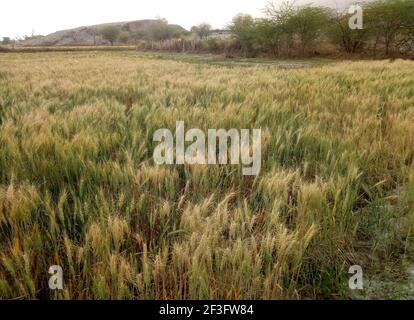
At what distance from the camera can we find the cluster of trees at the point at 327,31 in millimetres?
19641

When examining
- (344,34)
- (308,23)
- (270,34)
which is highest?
(308,23)

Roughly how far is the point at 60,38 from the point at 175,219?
125611 mm

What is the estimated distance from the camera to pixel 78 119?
2971 mm

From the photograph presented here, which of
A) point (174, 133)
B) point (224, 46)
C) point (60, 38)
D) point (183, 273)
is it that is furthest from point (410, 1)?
point (60, 38)

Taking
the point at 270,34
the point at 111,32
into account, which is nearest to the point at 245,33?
the point at 270,34

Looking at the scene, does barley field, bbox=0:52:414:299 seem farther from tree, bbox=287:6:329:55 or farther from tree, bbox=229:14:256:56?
tree, bbox=229:14:256:56

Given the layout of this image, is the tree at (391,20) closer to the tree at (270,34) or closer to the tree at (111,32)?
the tree at (270,34)

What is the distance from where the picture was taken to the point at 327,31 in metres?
22.0

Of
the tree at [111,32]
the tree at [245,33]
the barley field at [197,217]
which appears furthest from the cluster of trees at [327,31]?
the tree at [111,32]

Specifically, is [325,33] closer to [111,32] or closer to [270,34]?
[270,34]

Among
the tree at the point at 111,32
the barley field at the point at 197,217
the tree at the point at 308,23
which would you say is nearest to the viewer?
the barley field at the point at 197,217

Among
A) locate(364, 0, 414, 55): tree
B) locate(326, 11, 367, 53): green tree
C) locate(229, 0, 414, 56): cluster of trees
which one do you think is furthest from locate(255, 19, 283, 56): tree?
locate(364, 0, 414, 55): tree

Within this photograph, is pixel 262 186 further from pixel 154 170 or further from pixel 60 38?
pixel 60 38
